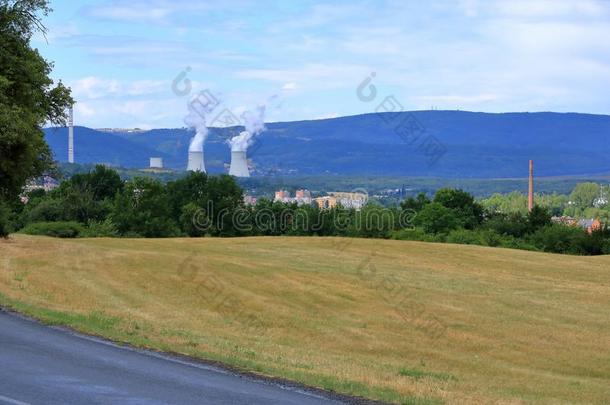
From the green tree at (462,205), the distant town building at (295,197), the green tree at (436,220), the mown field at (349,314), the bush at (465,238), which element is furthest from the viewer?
the distant town building at (295,197)

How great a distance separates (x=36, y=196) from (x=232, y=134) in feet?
172

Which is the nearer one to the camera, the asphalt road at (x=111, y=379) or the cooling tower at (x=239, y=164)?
the asphalt road at (x=111, y=379)

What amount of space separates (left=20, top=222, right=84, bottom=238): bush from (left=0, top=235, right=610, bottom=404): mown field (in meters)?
23.2

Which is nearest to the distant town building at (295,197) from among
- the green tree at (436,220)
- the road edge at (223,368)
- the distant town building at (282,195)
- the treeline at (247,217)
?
the distant town building at (282,195)

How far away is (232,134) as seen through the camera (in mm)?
158500

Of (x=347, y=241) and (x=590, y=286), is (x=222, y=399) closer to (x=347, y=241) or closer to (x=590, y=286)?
(x=590, y=286)

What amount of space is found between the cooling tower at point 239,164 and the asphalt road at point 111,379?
129302 millimetres

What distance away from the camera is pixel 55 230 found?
2958 inches

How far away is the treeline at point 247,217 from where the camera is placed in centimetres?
9069

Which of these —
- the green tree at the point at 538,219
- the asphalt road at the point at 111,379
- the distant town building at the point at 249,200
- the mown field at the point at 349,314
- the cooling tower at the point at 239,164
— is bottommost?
the mown field at the point at 349,314

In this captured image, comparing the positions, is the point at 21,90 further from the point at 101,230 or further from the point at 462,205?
the point at 462,205

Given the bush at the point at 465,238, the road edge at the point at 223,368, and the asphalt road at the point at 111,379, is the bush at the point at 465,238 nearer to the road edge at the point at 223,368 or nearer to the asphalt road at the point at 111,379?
the road edge at the point at 223,368

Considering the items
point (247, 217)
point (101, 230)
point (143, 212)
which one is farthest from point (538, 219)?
point (101, 230)

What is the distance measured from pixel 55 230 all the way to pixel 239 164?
239 feet
